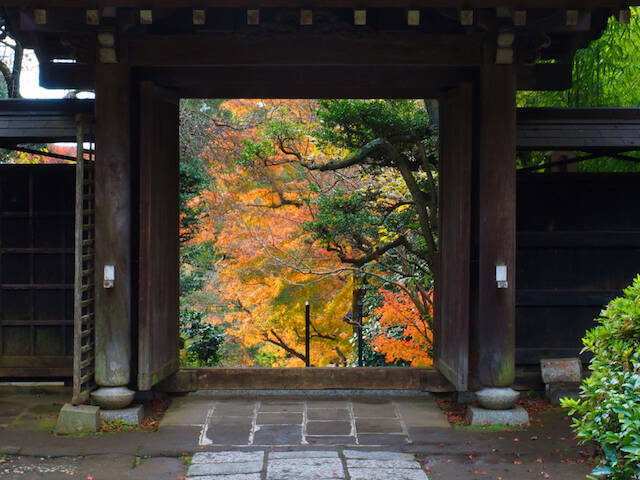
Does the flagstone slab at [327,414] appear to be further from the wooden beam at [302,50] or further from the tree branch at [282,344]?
the tree branch at [282,344]

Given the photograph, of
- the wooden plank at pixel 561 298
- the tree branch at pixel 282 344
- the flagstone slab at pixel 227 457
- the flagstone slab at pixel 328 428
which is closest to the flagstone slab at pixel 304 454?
the flagstone slab at pixel 227 457

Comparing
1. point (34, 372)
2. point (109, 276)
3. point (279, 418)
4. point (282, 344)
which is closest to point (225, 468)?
point (279, 418)

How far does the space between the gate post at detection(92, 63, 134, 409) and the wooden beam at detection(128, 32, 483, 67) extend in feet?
1.15

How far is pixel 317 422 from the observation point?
6191 millimetres

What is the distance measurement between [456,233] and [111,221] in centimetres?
306

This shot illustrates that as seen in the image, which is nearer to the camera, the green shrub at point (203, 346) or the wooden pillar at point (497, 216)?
the wooden pillar at point (497, 216)

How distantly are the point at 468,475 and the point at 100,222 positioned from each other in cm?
357

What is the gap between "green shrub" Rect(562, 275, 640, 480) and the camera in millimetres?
3654

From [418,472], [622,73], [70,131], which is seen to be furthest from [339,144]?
[418,472]

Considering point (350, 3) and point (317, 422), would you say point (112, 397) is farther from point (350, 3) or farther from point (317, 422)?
point (350, 3)

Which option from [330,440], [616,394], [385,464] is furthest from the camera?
[330,440]

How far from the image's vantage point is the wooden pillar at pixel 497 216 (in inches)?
234

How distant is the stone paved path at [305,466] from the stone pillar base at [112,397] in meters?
1.02

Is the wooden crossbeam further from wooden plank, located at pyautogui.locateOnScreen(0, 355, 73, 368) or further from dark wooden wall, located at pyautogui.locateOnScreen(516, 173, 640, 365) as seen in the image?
wooden plank, located at pyautogui.locateOnScreen(0, 355, 73, 368)
